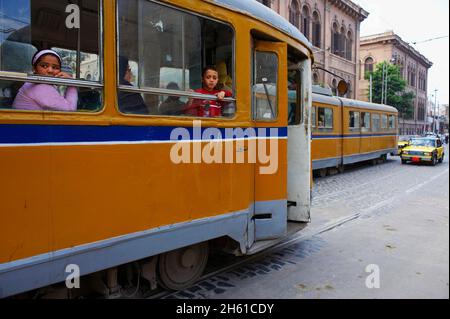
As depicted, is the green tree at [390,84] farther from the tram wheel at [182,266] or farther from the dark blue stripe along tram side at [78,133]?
the dark blue stripe along tram side at [78,133]

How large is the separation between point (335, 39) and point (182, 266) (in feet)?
108

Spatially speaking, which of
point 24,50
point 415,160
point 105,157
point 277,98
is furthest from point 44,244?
point 415,160

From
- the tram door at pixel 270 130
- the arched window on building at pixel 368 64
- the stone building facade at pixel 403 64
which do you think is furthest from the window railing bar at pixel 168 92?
the arched window on building at pixel 368 64

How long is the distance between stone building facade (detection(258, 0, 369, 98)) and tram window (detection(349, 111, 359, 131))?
11061 mm

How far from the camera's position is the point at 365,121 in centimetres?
1778

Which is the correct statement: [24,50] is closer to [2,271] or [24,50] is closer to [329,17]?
[2,271]

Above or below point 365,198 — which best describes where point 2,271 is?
above

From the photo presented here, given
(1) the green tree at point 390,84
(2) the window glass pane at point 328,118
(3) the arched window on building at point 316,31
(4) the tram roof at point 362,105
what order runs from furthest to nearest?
(1) the green tree at point 390,84, (3) the arched window on building at point 316,31, (4) the tram roof at point 362,105, (2) the window glass pane at point 328,118

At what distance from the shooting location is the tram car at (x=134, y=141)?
249 cm

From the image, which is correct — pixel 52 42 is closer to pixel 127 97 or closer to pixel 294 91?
pixel 127 97

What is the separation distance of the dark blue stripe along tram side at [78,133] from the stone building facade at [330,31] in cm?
2280

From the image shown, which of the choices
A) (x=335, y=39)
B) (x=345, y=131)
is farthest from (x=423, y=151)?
(x=335, y=39)

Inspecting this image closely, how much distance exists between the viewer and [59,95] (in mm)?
2658
